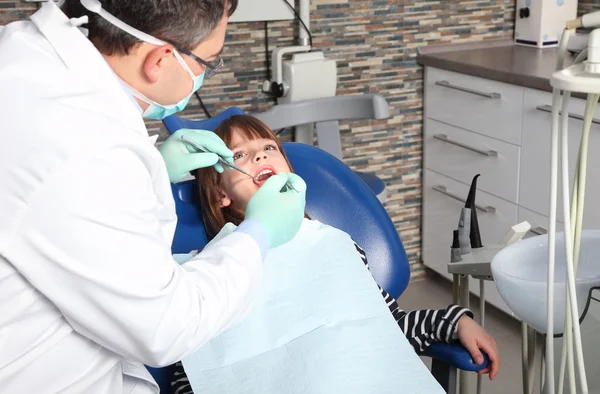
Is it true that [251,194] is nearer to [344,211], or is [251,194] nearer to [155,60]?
[344,211]

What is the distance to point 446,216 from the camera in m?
3.15

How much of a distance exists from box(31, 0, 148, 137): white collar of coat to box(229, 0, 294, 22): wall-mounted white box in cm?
168

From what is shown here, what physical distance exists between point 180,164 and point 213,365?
39 cm

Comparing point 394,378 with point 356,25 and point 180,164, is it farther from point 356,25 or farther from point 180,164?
point 356,25

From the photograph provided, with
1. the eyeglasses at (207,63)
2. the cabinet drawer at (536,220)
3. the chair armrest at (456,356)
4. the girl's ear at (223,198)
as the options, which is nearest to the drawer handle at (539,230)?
the cabinet drawer at (536,220)

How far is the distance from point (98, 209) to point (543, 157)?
200 centimetres

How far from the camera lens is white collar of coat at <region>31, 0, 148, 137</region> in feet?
3.37

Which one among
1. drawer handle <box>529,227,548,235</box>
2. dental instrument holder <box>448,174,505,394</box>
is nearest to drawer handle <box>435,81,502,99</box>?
drawer handle <box>529,227,548,235</box>

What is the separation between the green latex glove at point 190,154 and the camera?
1454mm

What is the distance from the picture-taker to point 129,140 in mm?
1001

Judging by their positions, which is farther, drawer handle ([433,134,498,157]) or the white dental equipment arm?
drawer handle ([433,134,498,157])

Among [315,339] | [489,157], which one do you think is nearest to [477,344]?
[315,339]

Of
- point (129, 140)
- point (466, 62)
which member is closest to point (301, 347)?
point (129, 140)

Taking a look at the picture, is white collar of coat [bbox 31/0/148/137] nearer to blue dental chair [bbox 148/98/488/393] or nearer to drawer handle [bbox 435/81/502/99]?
blue dental chair [bbox 148/98/488/393]
